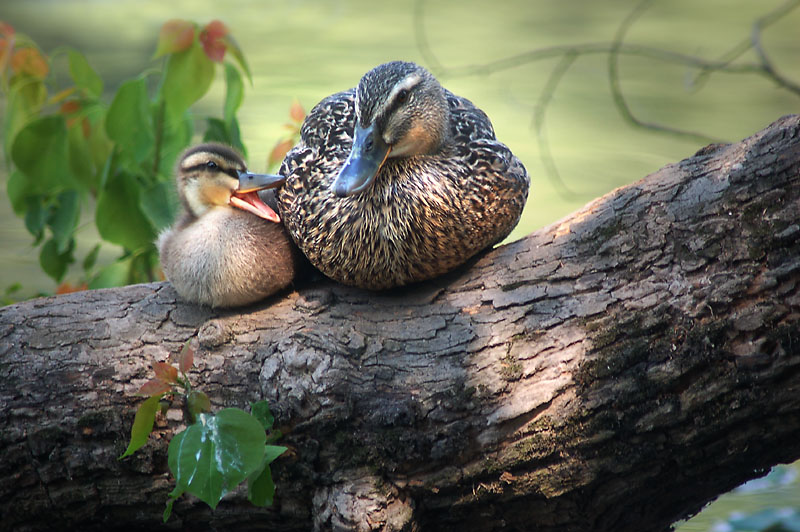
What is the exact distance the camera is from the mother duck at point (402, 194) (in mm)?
2168

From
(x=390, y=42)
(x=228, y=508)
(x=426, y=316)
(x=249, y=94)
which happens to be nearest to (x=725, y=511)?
(x=426, y=316)

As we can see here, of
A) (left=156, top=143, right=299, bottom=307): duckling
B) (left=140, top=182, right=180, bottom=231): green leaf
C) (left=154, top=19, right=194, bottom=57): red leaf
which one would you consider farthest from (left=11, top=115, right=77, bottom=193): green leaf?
(left=156, top=143, right=299, bottom=307): duckling

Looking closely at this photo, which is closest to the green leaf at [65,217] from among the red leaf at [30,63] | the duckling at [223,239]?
the red leaf at [30,63]

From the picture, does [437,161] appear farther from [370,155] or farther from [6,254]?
[6,254]

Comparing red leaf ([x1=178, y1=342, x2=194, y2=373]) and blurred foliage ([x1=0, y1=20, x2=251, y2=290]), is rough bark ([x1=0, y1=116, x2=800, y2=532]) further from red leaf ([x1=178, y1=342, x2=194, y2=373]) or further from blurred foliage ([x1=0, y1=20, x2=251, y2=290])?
blurred foliage ([x1=0, y1=20, x2=251, y2=290])

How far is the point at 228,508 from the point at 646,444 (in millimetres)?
1077

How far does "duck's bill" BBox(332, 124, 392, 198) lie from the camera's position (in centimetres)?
206

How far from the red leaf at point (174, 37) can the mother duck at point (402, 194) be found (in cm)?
84

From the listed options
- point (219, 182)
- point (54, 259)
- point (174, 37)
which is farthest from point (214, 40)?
point (54, 259)

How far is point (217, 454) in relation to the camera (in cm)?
190

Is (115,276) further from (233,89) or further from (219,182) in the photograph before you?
(219,182)

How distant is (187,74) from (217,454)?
154 cm

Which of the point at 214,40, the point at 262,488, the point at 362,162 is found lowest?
the point at 262,488

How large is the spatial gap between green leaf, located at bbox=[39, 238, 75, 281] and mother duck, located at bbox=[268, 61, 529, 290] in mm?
1447
